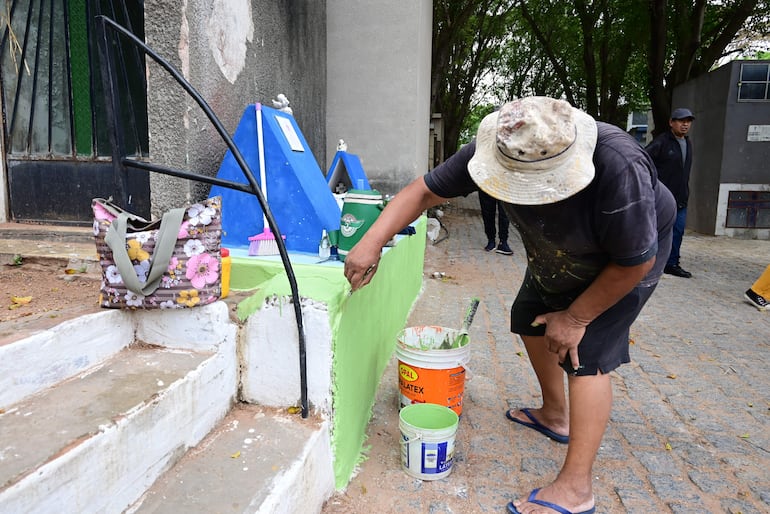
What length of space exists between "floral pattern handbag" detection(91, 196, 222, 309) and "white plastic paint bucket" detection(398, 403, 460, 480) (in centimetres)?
106

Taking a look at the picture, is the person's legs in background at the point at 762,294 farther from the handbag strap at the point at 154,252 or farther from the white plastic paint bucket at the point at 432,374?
the handbag strap at the point at 154,252

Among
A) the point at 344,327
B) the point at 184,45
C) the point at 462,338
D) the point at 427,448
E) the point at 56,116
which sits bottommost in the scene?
the point at 427,448

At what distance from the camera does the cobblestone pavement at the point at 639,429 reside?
2.27 m

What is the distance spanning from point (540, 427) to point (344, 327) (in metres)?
1.35

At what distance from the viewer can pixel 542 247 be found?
2.04 metres

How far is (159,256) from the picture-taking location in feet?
6.37

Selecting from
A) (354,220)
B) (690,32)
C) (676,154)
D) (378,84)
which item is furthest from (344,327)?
(690,32)

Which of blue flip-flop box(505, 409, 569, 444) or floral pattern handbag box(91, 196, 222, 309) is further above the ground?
floral pattern handbag box(91, 196, 222, 309)

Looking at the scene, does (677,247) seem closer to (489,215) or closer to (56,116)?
(489,215)

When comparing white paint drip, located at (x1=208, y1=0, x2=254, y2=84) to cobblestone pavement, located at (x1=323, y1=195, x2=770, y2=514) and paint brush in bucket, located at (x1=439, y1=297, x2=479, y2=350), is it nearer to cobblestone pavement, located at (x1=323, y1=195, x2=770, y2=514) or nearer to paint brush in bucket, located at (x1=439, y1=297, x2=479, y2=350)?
paint brush in bucket, located at (x1=439, y1=297, x2=479, y2=350)

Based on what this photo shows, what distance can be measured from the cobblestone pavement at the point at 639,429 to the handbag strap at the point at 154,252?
1.16 m

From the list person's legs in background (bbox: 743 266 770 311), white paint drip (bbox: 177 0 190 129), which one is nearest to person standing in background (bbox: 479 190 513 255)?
person's legs in background (bbox: 743 266 770 311)

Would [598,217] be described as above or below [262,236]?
above

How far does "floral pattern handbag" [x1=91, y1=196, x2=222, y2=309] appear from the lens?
1952 millimetres
